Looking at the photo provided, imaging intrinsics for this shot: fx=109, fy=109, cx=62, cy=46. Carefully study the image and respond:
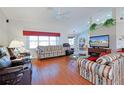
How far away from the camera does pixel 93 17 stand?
5.68m

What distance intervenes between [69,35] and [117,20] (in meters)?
2.35

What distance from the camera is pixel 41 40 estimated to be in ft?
17.3

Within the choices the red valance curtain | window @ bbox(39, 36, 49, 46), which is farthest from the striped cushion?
window @ bbox(39, 36, 49, 46)

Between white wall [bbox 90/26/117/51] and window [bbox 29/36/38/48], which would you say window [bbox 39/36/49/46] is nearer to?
window [bbox 29/36/38/48]

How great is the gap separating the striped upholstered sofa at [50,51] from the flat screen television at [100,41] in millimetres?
1635

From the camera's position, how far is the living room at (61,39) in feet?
9.06

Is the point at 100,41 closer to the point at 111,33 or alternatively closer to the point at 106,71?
the point at 111,33

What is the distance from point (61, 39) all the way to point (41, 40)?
1.17 meters

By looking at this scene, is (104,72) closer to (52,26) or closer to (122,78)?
(122,78)

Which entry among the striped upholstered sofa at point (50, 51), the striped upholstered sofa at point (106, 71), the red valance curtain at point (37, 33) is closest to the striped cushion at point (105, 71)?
the striped upholstered sofa at point (106, 71)

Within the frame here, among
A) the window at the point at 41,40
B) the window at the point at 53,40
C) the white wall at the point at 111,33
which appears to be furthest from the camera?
the window at the point at 53,40

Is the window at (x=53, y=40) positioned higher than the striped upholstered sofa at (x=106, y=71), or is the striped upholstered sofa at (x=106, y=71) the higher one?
the window at (x=53, y=40)

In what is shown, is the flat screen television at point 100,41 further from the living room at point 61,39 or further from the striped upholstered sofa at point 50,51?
the striped upholstered sofa at point 50,51
